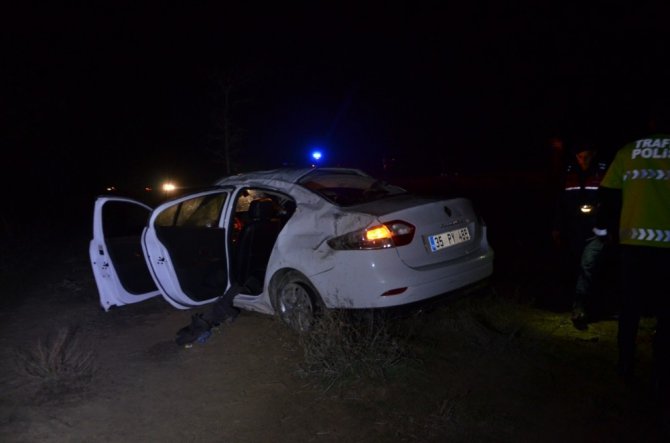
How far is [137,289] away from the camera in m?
5.84

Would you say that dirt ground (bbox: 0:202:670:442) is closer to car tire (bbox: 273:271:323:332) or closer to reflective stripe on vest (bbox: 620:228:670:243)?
car tire (bbox: 273:271:323:332)

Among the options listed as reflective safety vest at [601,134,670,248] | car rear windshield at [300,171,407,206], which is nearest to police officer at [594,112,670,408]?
reflective safety vest at [601,134,670,248]

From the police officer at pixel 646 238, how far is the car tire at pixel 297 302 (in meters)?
2.28

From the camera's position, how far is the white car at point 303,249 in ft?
13.2

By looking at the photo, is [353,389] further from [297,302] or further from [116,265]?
[116,265]

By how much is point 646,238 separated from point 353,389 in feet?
7.05

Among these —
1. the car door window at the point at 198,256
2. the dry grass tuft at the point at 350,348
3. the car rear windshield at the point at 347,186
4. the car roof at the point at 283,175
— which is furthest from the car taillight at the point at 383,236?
the car door window at the point at 198,256

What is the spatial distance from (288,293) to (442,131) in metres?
36.1

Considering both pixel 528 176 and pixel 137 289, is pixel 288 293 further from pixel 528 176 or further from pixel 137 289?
pixel 528 176

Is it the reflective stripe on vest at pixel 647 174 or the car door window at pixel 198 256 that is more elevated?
the reflective stripe on vest at pixel 647 174

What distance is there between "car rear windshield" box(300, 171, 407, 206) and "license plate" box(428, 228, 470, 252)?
0.83 meters

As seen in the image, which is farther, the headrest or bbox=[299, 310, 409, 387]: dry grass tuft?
the headrest

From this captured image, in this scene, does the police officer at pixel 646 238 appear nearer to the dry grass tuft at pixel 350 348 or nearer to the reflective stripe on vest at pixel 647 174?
the reflective stripe on vest at pixel 647 174

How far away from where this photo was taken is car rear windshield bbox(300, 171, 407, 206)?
5.11 m
